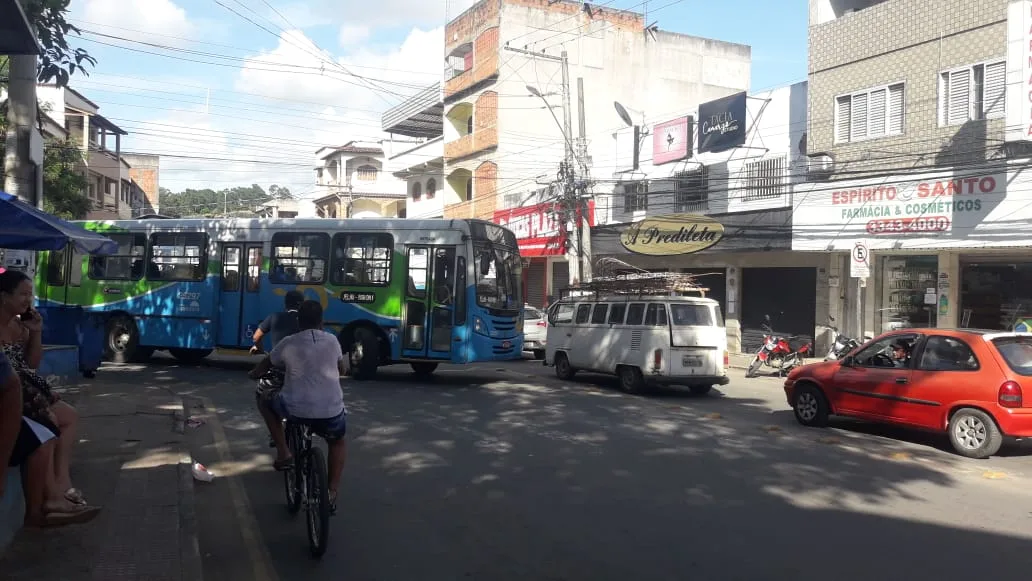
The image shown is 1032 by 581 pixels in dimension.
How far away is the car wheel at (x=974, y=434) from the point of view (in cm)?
921

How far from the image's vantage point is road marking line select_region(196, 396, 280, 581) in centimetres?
539

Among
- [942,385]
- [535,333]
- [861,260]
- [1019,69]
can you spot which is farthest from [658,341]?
[1019,69]

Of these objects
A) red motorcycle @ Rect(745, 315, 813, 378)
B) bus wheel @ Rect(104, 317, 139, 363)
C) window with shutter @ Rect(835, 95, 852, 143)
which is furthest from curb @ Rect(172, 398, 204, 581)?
window with shutter @ Rect(835, 95, 852, 143)

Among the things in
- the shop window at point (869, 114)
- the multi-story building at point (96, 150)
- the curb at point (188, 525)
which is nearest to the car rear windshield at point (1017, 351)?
the curb at point (188, 525)

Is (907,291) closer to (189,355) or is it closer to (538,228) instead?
(538,228)

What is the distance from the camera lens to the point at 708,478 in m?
8.10

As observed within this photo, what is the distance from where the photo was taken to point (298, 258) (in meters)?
16.6

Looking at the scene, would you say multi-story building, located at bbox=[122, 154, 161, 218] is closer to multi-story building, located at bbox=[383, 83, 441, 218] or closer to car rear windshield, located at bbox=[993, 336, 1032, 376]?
multi-story building, located at bbox=[383, 83, 441, 218]

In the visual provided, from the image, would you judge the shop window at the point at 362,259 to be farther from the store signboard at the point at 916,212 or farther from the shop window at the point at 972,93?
the shop window at the point at 972,93

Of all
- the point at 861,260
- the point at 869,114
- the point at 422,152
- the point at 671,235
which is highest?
the point at 422,152

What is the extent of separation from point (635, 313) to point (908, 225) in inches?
308

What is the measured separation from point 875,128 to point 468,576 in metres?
17.9

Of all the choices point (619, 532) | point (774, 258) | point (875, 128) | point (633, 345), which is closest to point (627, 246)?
point (774, 258)

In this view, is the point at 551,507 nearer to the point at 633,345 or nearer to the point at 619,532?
the point at 619,532
